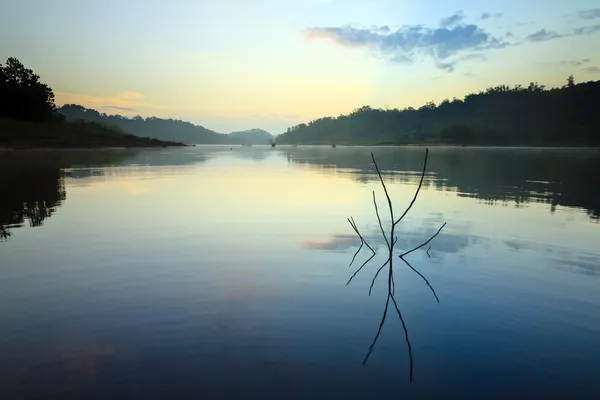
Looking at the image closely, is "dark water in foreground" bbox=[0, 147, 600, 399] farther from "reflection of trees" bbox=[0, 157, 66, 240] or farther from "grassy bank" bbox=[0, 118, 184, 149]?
"grassy bank" bbox=[0, 118, 184, 149]

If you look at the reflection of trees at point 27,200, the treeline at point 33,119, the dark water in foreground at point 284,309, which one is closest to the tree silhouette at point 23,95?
the treeline at point 33,119

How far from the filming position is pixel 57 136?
129625 millimetres

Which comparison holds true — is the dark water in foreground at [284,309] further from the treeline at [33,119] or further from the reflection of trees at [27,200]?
the treeline at [33,119]

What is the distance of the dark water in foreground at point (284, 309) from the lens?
652cm

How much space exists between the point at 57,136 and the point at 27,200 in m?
123

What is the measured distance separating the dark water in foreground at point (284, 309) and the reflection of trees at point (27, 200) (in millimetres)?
311

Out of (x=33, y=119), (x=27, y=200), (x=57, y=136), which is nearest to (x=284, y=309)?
(x=27, y=200)

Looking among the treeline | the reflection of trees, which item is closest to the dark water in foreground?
the reflection of trees

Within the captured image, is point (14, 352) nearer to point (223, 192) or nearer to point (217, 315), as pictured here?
point (217, 315)

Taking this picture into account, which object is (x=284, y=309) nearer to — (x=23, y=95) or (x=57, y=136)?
(x=57, y=136)

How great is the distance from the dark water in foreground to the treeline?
121455 millimetres

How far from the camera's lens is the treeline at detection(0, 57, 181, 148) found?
118m

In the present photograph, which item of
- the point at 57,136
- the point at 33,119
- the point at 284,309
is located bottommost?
the point at 284,309

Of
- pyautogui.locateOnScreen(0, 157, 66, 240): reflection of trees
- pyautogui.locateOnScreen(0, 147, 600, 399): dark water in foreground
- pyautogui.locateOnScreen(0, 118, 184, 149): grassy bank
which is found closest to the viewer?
pyautogui.locateOnScreen(0, 147, 600, 399): dark water in foreground
